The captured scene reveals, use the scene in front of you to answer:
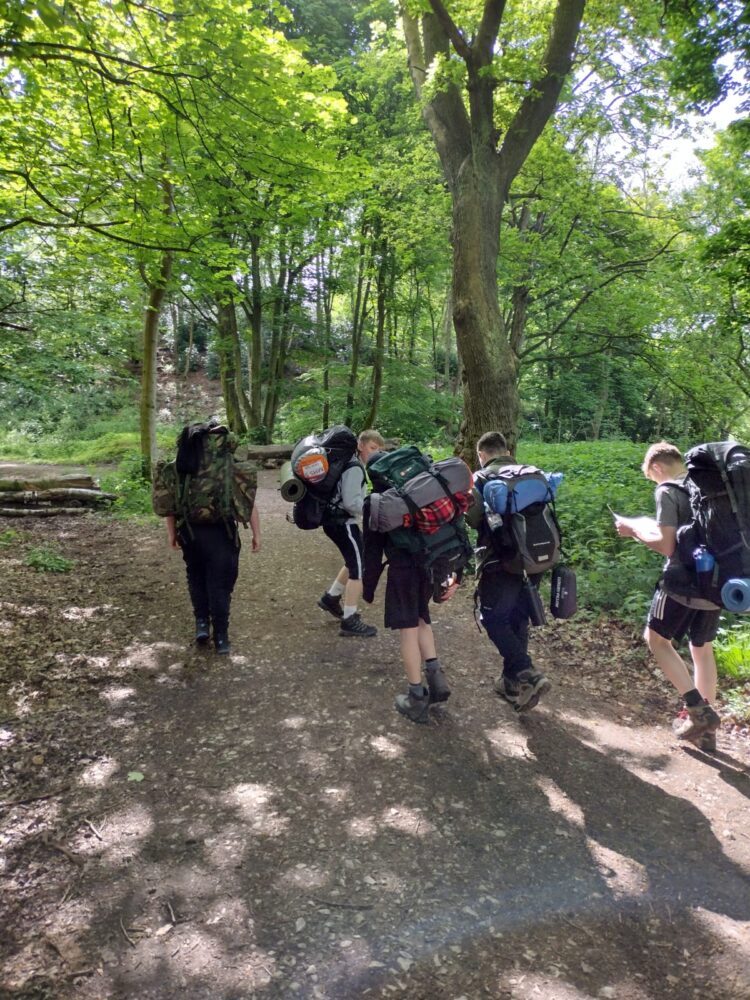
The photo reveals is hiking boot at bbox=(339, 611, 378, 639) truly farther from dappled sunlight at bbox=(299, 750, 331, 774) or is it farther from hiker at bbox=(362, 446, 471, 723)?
dappled sunlight at bbox=(299, 750, 331, 774)

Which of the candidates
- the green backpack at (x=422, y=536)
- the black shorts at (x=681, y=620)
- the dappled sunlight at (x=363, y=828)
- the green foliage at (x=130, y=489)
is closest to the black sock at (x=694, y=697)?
the black shorts at (x=681, y=620)

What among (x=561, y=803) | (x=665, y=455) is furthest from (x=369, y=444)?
(x=561, y=803)

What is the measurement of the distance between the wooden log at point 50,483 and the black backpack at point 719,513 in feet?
32.9

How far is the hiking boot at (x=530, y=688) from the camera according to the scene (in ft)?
12.6

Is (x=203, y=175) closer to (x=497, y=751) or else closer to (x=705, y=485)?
(x=705, y=485)

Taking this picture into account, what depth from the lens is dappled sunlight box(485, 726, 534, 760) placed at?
363 centimetres

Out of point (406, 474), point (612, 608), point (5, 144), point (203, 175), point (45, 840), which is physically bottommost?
point (45, 840)

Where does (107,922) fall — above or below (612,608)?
below

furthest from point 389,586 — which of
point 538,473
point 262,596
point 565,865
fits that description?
point 262,596

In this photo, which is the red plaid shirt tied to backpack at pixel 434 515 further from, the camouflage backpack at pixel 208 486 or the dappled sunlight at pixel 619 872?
the dappled sunlight at pixel 619 872

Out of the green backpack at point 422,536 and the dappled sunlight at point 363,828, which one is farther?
the green backpack at point 422,536

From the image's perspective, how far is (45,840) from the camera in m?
2.69

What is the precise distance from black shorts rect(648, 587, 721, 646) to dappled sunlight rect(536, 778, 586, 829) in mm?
1234

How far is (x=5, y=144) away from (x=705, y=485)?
708cm
